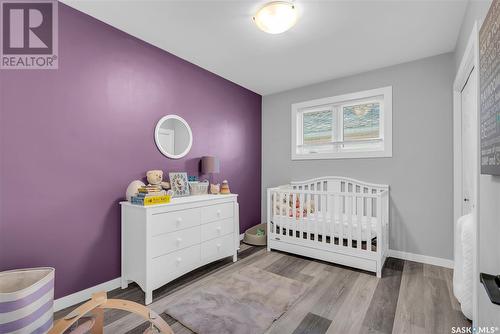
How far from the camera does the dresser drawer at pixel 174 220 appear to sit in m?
1.95

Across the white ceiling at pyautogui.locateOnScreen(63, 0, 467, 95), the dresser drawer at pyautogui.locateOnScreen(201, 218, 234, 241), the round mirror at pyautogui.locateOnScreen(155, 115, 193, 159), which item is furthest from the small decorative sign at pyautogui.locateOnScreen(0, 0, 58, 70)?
the dresser drawer at pyautogui.locateOnScreen(201, 218, 234, 241)

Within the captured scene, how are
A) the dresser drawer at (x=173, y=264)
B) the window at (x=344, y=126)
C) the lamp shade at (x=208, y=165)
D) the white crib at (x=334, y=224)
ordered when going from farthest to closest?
the window at (x=344, y=126), the lamp shade at (x=208, y=165), the white crib at (x=334, y=224), the dresser drawer at (x=173, y=264)

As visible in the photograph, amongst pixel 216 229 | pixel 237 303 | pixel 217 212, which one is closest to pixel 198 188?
pixel 217 212

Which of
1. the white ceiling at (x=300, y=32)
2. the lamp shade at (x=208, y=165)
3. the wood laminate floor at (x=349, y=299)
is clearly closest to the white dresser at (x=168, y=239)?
the wood laminate floor at (x=349, y=299)

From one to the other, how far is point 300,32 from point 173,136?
1710 millimetres

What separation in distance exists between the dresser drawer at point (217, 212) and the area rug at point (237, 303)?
0.61 meters

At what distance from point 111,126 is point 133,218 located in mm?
869

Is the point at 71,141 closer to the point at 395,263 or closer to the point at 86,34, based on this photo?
the point at 86,34

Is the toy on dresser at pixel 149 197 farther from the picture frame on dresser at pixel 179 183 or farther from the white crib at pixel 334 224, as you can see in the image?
the white crib at pixel 334 224

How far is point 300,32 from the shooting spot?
7.12 ft

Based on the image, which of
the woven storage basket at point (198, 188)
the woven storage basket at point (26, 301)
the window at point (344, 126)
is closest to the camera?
the woven storage basket at point (26, 301)

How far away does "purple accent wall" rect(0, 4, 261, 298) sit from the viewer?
5.32 ft

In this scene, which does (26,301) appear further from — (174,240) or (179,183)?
(179,183)

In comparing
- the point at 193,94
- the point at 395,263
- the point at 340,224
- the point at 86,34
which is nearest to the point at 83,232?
the point at 86,34
